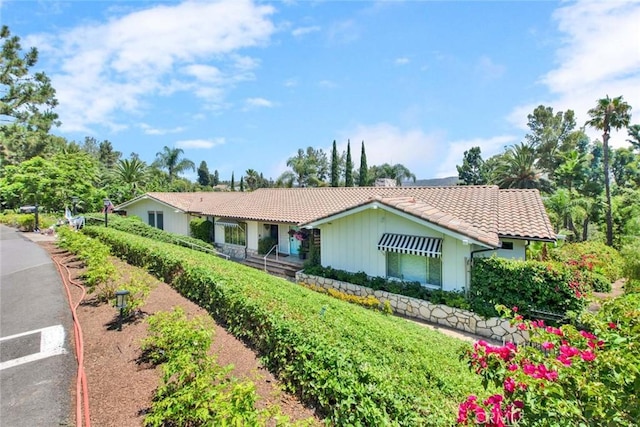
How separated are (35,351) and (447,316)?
46.0 ft

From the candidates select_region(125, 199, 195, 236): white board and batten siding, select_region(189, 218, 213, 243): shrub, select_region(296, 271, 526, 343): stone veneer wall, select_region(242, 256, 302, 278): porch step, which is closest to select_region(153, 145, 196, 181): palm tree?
select_region(125, 199, 195, 236): white board and batten siding

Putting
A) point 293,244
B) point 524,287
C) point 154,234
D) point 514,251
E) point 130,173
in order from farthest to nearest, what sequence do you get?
1. point 130,173
2. point 154,234
3. point 293,244
4. point 514,251
5. point 524,287

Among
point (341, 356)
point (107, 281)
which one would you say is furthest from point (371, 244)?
point (107, 281)

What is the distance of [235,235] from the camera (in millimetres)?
27000

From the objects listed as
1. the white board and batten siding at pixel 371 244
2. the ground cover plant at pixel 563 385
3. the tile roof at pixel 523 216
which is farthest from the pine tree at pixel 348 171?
the ground cover plant at pixel 563 385

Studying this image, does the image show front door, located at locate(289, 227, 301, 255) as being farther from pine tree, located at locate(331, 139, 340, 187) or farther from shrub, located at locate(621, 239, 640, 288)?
pine tree, located at locate(331, 139, 340, 187)

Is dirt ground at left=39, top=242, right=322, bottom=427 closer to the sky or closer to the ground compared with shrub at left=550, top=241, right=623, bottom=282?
closer to the sky

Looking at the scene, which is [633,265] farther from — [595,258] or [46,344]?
[46,344]

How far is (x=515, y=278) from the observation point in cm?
1251

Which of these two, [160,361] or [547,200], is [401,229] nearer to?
[160,361]

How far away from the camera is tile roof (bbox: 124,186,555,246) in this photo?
14688mm

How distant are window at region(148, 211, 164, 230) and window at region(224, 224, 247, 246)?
32.8ft

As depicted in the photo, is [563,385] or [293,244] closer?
[563,385]

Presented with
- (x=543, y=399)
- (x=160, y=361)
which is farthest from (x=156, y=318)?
(x=543, y=399)
